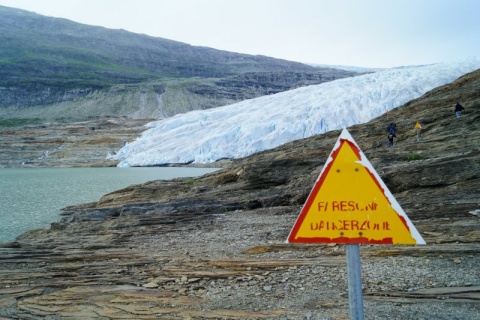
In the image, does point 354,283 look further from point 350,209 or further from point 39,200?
point 39,200

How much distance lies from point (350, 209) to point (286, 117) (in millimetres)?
43904

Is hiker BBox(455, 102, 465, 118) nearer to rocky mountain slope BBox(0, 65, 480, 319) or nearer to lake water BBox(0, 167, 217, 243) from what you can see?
rocky mountain slope BBox(0, 65, 480, 319)

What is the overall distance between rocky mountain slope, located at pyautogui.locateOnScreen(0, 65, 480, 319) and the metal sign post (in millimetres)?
2570

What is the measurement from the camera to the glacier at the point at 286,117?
1678 inches

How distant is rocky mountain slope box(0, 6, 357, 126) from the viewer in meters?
107

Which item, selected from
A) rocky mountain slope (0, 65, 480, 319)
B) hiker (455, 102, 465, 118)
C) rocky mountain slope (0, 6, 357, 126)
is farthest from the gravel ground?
rocky mountain slope (0, 6, 357, 126)

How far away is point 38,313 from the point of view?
19.6 ft

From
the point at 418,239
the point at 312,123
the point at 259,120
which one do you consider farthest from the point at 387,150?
the point at 259,120

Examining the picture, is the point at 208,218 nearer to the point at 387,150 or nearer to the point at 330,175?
the point at 387,150

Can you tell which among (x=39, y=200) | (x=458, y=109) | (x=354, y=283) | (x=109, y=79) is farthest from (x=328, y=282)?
(x=109, y=79)

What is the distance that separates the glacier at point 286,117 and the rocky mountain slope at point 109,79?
47.3 m

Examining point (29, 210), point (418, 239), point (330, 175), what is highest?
point (330, 175)

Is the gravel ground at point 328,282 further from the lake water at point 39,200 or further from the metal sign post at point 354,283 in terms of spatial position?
the lake water at point 39,200

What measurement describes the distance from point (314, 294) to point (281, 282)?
0.74 metres
